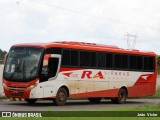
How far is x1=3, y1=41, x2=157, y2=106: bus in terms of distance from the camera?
26297 mm

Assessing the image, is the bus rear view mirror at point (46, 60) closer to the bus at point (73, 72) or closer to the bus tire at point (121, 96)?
the bus at point (73, 72)

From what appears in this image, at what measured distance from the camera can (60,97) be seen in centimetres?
2738

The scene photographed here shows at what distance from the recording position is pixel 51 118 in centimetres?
1609

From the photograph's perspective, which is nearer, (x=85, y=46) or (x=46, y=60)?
(x=46, y=60)

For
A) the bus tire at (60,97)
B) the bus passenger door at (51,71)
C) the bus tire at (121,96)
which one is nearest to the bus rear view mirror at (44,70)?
the bus passenger door at (51,71)

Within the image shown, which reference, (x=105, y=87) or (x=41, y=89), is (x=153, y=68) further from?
(x=41, y=89)

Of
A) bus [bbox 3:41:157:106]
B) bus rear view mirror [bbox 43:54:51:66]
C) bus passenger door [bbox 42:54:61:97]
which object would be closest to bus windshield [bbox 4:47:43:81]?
bus [bbox 3:41:157:106]

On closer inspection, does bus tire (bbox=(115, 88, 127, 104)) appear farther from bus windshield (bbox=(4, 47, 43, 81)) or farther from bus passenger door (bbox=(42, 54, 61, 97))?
bus windshield (bbox=(4, 47, 43, 81))

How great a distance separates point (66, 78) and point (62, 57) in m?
1.18

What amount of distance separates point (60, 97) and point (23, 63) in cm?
253

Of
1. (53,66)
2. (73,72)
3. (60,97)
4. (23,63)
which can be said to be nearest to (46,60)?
(53,66)

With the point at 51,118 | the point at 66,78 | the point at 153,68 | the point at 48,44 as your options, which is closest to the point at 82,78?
the point at 66,78

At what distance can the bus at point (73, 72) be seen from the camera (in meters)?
26.3

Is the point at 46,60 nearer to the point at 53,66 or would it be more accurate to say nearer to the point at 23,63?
the point at 53,66
